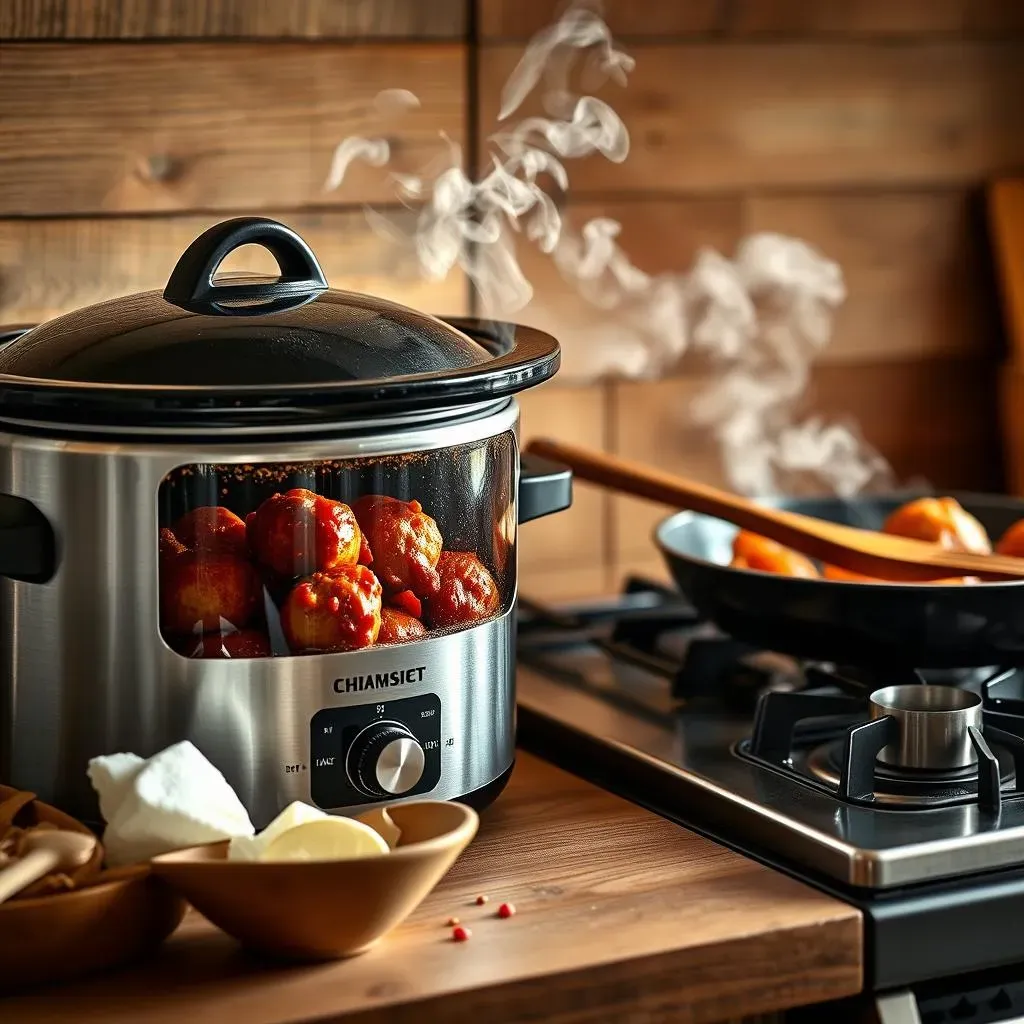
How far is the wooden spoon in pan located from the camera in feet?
4.08

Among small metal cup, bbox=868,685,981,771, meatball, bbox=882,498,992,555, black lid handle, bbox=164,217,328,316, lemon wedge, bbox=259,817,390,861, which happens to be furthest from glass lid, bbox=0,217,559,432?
meatball, bbox=882,498,992,555

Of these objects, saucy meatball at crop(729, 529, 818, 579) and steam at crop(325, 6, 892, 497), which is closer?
saucy meatball at crop(729, 529, 818, 579)

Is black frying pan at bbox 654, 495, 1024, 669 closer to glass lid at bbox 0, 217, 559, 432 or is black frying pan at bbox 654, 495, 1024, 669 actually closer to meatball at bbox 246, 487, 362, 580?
glass lid at bbox 0, 217, 559, 432

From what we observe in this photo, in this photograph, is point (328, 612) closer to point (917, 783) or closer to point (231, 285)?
point (231, 285)

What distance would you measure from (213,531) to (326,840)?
0.62 ft

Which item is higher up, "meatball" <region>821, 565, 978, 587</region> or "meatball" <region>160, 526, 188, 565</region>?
"meatball" <region>160, 526, 188, 565</region>

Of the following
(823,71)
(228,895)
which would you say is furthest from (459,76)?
(228,895)

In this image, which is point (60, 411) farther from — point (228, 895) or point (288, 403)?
point (228, 895)

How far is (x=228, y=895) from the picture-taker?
0.86 m

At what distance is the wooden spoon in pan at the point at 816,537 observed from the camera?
49.0 inches

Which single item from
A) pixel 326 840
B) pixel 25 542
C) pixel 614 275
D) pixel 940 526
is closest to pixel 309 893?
pixel 326 840

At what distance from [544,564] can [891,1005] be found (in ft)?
2.69

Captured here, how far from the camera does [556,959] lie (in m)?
0.89

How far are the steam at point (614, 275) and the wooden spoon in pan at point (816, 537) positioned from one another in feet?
1.03
